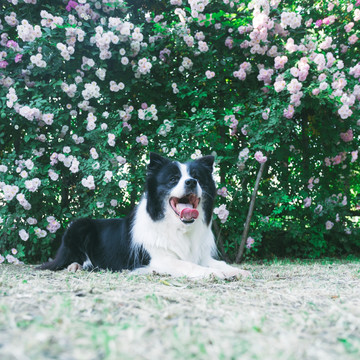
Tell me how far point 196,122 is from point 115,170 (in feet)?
3.37

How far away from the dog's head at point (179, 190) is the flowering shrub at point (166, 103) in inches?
32.2

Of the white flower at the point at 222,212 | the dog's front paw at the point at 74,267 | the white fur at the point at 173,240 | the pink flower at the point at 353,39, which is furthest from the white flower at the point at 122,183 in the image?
the pink flower at the point at 353,39

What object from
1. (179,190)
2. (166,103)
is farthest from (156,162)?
(166,103)

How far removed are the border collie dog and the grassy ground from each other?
98 centimetres

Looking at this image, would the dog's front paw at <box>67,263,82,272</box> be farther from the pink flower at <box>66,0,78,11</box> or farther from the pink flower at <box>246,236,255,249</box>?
the pink flower at <box>66,0,78,11</box>

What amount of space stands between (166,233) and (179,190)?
45cm

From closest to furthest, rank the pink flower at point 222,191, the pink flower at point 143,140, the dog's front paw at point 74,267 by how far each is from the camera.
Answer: the dog's front paw at point 74,267, the pink flower at point 143,140, the pink flower at point 222,191

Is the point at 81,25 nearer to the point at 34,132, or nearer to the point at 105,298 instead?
the point at 34,132

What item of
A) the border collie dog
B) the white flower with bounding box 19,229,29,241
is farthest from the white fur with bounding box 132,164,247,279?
the white flower with bounding box 19,229,29,241

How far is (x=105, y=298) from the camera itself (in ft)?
6.42

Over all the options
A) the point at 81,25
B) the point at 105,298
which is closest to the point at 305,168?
the point at 81,25

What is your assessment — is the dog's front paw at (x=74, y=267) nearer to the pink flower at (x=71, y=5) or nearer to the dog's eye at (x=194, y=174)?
the dog's eye at (x=194, y=174)

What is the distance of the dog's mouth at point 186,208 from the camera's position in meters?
3.44

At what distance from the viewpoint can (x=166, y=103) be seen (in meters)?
4.91
